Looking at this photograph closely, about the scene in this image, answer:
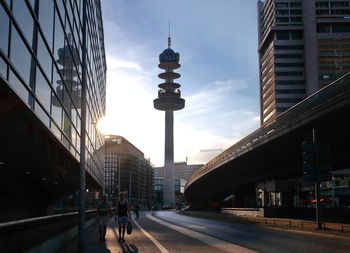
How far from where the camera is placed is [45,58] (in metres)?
14.4

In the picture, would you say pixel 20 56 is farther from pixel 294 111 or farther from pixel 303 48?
pixel 303 48

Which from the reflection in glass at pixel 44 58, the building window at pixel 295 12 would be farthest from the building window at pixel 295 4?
the reflection in glass at pixel 44 58

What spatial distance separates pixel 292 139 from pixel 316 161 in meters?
10.8

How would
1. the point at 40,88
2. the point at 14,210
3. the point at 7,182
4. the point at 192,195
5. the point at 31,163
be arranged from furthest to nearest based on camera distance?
the point at 192,195
the point at 14,210
the point at 7,182
the point at 31,163
the point at 40,88

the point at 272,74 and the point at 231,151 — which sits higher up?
the point at 272,74

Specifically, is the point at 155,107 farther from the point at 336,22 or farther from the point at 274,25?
the point at 336,22

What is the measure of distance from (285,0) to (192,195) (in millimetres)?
74743

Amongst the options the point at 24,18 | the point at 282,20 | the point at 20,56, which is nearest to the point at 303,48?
the point at 282,20

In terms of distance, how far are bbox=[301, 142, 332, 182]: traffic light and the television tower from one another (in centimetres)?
12913

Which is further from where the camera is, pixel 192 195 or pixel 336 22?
pixel 336 22

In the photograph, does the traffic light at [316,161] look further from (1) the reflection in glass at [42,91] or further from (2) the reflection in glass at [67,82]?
(1) the reflection in glass at [42,91]

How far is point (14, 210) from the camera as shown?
20672 millimetres

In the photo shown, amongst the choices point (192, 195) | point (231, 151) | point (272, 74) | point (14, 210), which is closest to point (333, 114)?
point (14, 210)

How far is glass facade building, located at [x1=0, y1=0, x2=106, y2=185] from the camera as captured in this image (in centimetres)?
1003
